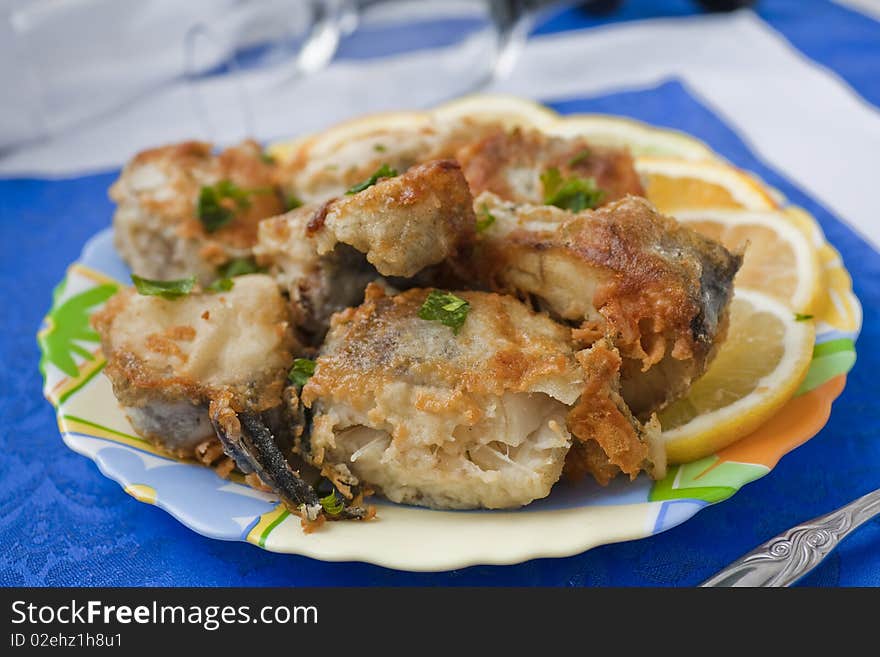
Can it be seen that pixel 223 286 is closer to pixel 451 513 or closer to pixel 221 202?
pixel 221 202

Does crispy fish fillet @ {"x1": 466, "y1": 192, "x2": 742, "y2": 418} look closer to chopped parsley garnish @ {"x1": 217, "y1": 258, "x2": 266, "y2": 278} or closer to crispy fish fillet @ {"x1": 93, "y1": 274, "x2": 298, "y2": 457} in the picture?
crispy fish fillet @ {"x1": 93, "y1": 274, "x2": 298, "y2": 457}

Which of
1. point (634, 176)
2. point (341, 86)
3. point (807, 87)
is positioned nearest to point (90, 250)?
point (634, 176)

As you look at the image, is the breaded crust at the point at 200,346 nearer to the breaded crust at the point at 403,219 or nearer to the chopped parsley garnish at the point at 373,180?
the breaded crust at the point at 403,219

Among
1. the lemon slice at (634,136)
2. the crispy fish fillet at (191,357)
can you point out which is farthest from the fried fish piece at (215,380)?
the lemon slice at (634,136)

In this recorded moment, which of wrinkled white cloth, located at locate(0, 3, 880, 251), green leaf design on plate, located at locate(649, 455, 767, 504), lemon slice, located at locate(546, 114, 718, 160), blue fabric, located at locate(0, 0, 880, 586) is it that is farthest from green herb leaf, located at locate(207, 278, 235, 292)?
wrinkled white cloth, located at locate(0, 3, 880, 251)

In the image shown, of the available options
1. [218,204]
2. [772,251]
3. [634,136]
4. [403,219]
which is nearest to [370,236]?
[403,219]
